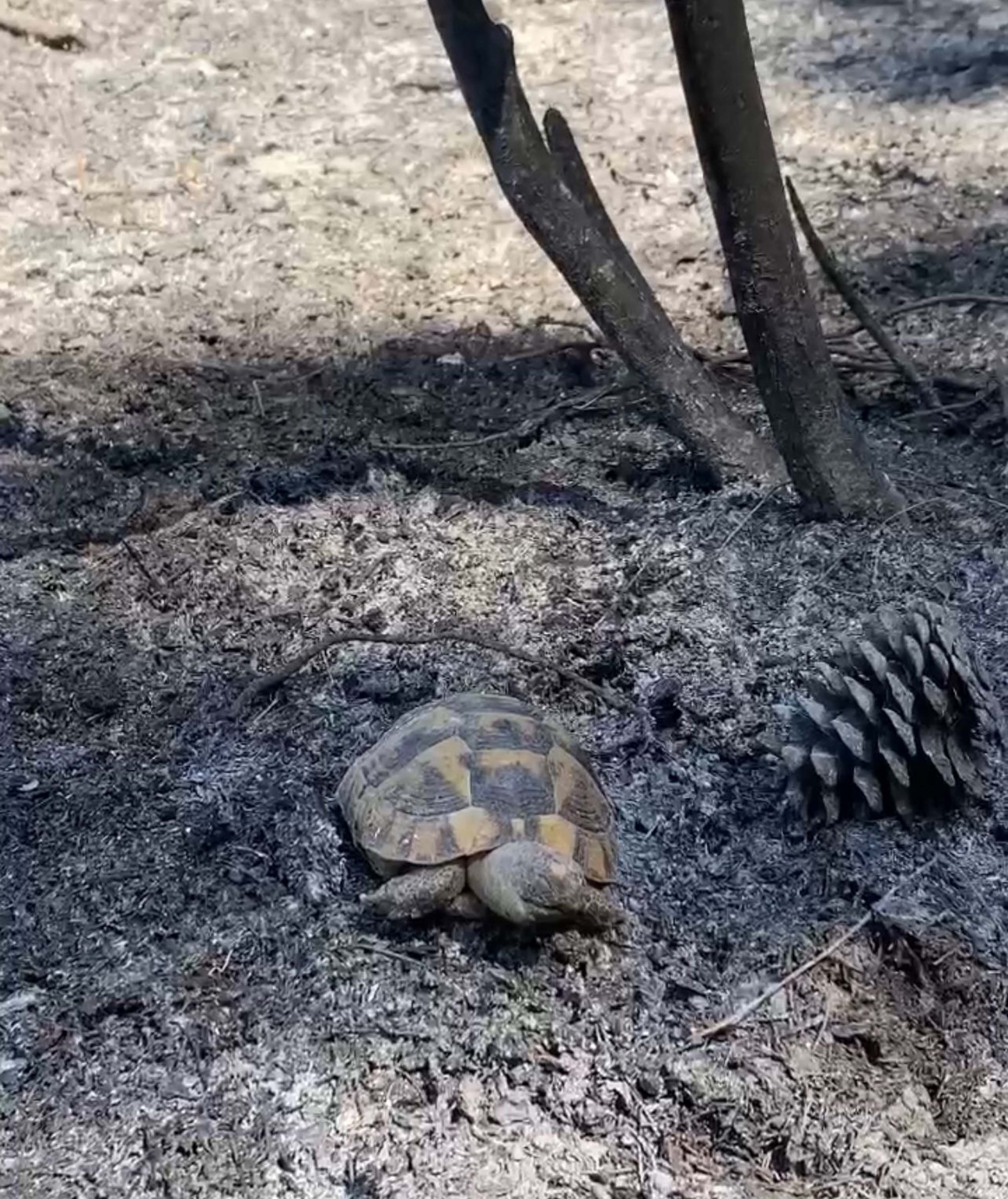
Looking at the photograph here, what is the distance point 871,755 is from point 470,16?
72.4 inches

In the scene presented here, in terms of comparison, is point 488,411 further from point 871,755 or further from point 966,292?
point 871,755

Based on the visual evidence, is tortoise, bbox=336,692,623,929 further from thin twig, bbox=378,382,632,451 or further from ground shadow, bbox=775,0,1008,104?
ground shadow, bbox=775,0,1008,104

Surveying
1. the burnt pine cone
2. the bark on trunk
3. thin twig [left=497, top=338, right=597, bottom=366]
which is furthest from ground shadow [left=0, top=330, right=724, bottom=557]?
the burnt pine cone

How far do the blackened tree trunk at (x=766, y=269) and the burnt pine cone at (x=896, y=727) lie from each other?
798 millimetres

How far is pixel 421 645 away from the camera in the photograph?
313cm

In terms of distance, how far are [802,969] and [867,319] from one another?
2.13 metres

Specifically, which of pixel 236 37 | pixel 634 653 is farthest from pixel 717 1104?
pixel 236 37

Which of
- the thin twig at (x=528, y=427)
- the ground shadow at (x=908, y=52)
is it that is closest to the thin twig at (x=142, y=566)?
the thin twig at (x=528, y=427)

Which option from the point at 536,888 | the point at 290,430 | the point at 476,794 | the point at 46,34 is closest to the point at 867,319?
the point at 290,430

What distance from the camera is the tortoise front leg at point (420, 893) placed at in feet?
7.75

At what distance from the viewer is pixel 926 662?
8.25ft

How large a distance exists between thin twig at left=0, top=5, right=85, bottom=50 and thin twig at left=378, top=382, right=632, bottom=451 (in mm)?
3406

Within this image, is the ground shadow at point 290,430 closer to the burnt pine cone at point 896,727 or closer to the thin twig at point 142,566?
the thin twig at point 142,566

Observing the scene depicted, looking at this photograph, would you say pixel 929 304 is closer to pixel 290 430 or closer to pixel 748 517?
pixel 748 517
